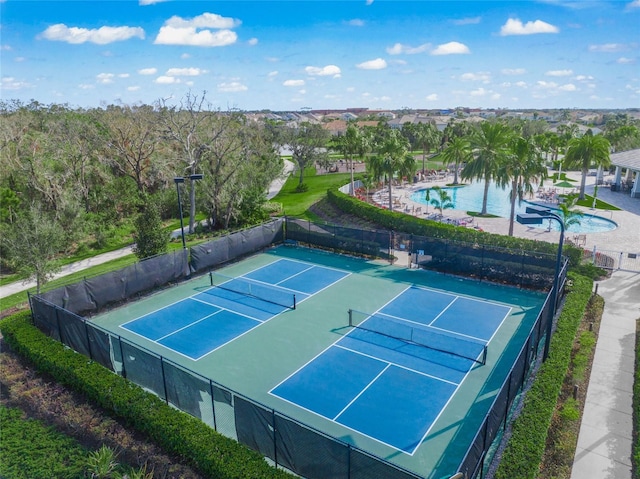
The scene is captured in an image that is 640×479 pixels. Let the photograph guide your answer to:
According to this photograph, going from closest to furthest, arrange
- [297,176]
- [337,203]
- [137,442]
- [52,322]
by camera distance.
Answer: [137,442] < [52,322] < [337,203] < [297,176]

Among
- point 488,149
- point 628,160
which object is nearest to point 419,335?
point 488,149

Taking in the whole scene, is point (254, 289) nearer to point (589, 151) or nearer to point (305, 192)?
point (305, 192)

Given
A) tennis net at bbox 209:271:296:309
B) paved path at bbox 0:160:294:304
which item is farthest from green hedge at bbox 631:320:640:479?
paved path at bbox 0:160:294:304

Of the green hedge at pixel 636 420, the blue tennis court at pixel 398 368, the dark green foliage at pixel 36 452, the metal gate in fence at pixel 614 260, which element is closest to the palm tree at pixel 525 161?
the metal gate in fence at pixel 614 260

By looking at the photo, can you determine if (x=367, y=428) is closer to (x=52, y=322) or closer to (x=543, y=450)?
(x=543, y=450)

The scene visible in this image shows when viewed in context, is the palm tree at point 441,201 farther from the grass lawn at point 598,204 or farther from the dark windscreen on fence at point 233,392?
the grass lawn at point 598,204

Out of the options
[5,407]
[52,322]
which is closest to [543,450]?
[5,407]
